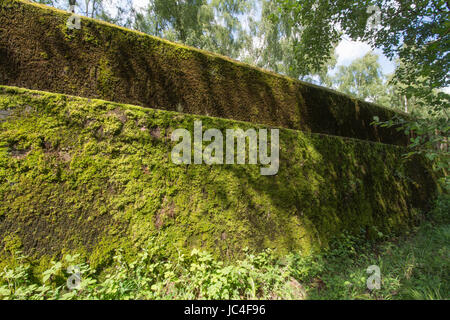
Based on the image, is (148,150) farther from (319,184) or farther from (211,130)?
(319,184)

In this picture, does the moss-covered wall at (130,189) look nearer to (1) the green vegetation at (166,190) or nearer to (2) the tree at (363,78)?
(1) the green vegetation at (166,190)

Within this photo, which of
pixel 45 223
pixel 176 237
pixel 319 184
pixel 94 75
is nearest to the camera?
pixel 45 223

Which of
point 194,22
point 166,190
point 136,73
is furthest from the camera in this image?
point 194,22

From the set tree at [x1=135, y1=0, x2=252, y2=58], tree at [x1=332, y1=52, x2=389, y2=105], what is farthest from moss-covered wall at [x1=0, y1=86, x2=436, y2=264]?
tree at [x1=332, y1=52, x2=389, y2=105]

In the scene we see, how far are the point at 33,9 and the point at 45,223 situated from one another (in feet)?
8.89

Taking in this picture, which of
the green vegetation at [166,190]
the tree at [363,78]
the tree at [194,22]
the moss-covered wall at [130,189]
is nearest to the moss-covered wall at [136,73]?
the green vegetation at [166,190]

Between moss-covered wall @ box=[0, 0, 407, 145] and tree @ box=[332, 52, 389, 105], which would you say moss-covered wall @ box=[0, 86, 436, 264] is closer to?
moss-covered wall @ box=[0, 0, 407, 145]

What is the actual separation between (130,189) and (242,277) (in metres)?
1.68

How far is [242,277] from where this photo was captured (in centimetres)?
229

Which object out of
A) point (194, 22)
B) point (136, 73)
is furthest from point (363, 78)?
point (136, 73)

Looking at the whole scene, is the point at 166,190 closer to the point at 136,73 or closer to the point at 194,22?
the point at 136,73

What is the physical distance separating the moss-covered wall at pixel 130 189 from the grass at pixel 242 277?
179mm
